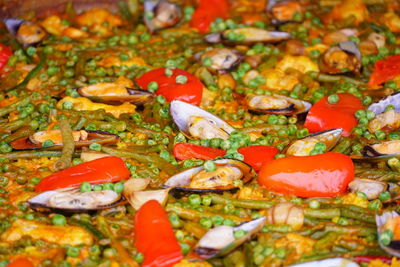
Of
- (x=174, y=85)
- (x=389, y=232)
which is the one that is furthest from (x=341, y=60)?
(x=389, y=232)

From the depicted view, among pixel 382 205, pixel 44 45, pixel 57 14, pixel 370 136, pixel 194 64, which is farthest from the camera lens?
pixel 57 14

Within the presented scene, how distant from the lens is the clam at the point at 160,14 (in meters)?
7.77

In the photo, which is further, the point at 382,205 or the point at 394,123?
the point at 394,123

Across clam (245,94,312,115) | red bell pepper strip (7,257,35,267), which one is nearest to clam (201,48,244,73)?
clam (245,94,312,115)

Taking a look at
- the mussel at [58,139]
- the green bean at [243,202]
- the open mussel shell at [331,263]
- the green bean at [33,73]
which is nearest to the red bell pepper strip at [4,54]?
the green bean at [33,73]

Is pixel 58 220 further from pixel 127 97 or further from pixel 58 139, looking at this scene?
pixel 127 97

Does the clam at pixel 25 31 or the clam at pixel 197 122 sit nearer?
the clam at pixel 197 122

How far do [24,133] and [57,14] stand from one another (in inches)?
109

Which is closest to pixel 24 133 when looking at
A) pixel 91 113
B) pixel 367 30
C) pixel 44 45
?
pixel 91 113

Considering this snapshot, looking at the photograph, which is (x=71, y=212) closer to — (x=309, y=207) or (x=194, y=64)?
(x=309, y=207)

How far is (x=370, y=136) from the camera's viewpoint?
18.8 feet

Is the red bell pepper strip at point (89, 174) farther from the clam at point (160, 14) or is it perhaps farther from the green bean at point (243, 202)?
the clam at point (160, 14)

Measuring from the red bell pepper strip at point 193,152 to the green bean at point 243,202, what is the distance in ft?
1.89

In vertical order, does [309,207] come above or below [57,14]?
below
